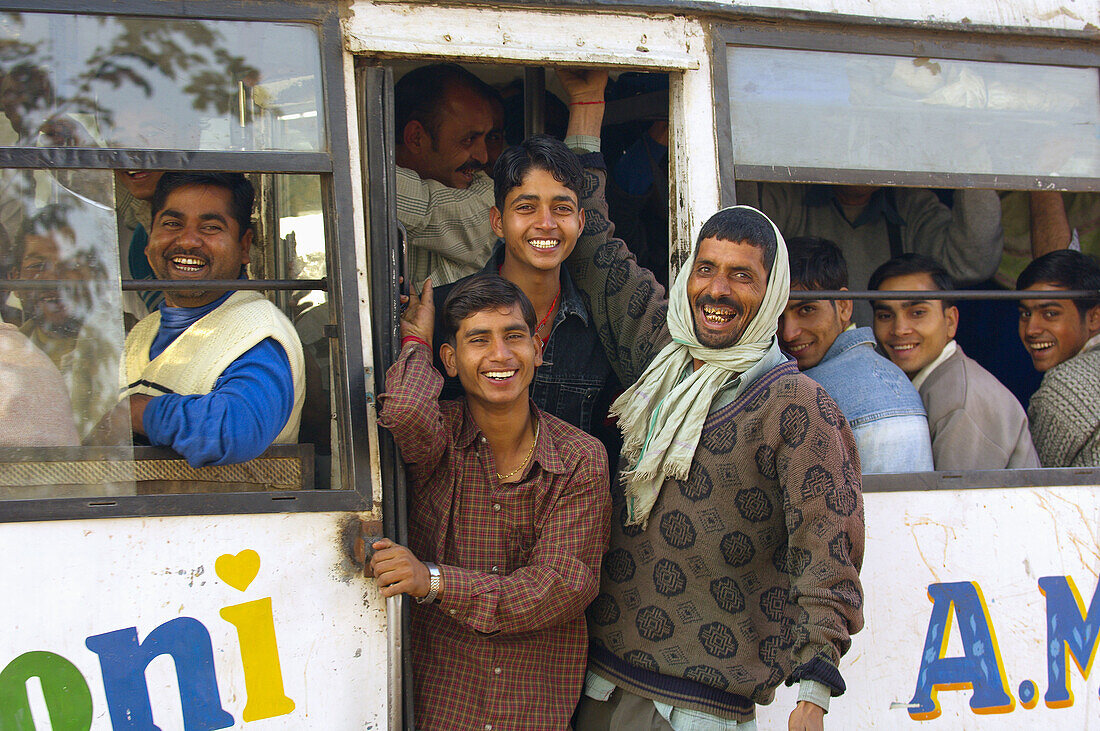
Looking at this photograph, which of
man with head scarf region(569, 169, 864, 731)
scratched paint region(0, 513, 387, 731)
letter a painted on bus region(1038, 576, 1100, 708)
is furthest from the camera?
letter a painted on bus region(1038, 576, 1100, 708)

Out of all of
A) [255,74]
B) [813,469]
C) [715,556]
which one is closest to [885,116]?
[813,469]

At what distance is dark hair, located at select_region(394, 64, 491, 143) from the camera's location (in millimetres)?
3121

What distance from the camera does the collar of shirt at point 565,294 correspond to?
2525 mm

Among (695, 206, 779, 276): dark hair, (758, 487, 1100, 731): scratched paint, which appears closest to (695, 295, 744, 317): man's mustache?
(695, 206, 779, 276): dark hair

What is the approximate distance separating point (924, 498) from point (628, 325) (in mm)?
985

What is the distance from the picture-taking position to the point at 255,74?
7.16 feet

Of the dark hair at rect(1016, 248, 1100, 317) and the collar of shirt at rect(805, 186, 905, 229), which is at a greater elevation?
the collar of shirt at rect(805, 186, 905, 229)

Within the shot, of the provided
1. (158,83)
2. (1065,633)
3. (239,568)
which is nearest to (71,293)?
(158,83)

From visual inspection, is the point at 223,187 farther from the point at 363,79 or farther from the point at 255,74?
the point at 363,79

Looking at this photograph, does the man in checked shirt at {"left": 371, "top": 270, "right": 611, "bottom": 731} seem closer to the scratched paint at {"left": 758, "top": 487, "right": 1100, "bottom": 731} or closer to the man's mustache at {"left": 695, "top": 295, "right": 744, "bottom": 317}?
the man's mustache at {"left": 695, "top": 295, "right": 744, "bottom": 317}

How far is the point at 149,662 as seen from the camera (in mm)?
1975

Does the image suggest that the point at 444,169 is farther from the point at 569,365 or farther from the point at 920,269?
the point at 920,269

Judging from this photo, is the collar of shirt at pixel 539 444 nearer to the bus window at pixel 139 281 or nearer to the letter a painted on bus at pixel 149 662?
the bus window at pixel 139 281

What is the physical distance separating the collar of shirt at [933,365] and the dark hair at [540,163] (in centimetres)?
134
